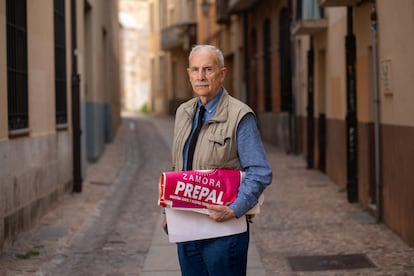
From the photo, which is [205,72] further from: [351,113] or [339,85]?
[339,85]

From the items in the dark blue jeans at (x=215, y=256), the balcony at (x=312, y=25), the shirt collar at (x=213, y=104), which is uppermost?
the balcony at (x=312, y=25)

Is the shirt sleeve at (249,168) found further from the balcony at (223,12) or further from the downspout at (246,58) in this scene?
the balcony at (223,12)

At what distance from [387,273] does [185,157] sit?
11.8 ft

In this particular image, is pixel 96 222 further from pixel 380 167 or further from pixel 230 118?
pixel 230 118

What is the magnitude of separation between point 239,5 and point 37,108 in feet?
50.7

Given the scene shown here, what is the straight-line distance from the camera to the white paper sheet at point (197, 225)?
3.69m

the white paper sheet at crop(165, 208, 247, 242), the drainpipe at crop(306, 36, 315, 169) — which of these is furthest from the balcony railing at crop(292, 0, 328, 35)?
the white paper sheet at crop(165, 208, 247, 242)

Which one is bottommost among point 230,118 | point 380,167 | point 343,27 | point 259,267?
point 259,267

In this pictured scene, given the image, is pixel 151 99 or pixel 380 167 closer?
pixel 380 167

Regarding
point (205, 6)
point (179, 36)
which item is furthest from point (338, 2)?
point (179, 36)

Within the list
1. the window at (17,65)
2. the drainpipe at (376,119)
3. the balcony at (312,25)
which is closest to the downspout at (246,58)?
the balcony at (312,25)

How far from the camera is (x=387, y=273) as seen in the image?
6.80m

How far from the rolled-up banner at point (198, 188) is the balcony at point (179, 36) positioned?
33487mm

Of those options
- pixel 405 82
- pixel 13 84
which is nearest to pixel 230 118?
pixel 405 82
